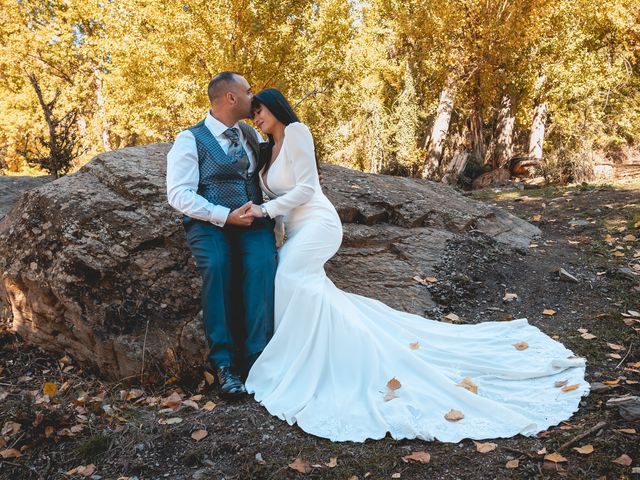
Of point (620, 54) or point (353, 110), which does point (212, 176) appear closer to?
point (353, 110)

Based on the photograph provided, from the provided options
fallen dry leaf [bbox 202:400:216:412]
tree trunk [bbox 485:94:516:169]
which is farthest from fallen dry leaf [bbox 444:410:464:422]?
tree trunk [bbox 485:94:516:169]

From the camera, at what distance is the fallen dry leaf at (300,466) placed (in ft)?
9.41

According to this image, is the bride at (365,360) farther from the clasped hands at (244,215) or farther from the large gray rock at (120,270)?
the large gray rock at (120,270)

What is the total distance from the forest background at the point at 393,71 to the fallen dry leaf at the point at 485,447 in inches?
325

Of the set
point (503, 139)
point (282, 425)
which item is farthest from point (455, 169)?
point (282, 425)

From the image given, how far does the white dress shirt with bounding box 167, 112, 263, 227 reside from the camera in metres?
3.94

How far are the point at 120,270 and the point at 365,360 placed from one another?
217cm

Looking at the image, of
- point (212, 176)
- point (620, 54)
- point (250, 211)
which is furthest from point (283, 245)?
point (620, 54)

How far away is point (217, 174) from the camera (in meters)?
4.14

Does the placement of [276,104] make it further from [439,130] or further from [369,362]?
[439,130]

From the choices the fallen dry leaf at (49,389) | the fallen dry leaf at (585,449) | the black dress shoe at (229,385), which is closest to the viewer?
the fallen dry leaf at (585,449)

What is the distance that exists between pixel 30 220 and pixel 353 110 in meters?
15.1

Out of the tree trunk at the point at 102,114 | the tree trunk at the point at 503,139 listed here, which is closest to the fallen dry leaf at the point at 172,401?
the tree trunk at the point at 503,139

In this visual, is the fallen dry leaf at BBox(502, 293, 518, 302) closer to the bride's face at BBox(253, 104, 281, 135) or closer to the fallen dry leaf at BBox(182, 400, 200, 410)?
the bride's face at BBox(253, 104, 281, 135)
